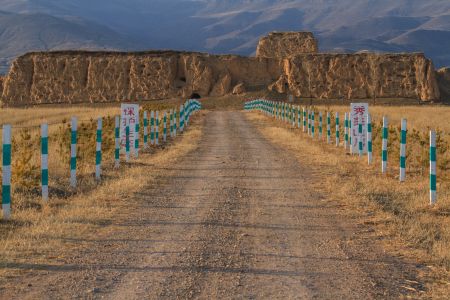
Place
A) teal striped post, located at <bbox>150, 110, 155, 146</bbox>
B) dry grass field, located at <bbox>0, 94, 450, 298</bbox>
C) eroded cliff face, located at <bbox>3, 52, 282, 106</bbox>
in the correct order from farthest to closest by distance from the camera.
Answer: eroded cliff face, located at <bbox>3, 52, 282, 106</bbox> → teal striped post, located at <bbox>150, 110, 155, 146</bbox> → dry grass field, located at <bbox>0, 94, 450, 298</bbox>

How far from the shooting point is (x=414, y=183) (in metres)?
14.1

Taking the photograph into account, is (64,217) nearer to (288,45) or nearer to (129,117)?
(129,117)

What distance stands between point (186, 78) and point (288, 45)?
12.7 metres

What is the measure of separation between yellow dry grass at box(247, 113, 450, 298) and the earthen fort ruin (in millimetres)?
47487

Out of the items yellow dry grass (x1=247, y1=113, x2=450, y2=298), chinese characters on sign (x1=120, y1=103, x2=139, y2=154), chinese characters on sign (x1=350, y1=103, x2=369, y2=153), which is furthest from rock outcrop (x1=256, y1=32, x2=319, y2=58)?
yellow dry grass (x1=247, y1=113, x2=450, y2=298)

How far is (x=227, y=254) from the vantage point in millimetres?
8273

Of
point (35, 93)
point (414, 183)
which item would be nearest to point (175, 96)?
point (35, 93)

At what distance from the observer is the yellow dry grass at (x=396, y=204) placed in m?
8.47

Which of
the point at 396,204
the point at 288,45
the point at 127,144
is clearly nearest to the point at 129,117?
the point at 127,144

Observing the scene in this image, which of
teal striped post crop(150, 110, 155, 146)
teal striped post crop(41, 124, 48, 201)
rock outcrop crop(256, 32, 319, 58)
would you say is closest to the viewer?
teal striped post crop(41, 124, 48, 201)

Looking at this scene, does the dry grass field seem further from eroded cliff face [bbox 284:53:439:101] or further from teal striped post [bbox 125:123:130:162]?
eroded cliff face [bbox 284:53:439:101]

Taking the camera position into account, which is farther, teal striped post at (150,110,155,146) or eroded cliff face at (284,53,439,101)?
eroded cliff face at (284,53,439,101)

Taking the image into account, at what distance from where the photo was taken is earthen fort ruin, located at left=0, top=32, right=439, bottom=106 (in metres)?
66.1

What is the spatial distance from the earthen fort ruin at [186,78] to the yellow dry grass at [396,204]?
47.5 metres
